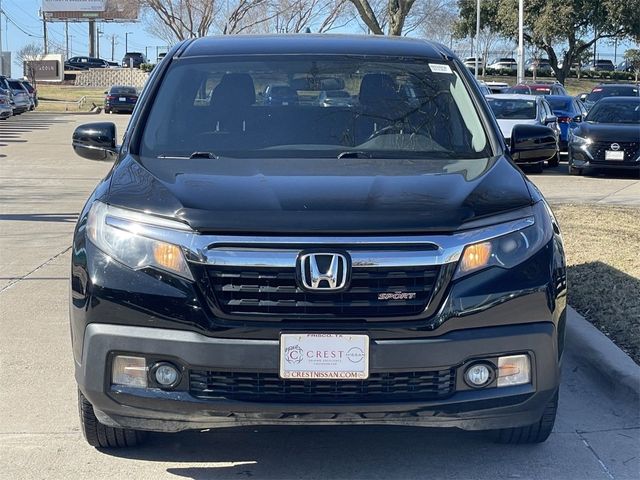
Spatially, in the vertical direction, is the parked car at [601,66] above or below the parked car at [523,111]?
above

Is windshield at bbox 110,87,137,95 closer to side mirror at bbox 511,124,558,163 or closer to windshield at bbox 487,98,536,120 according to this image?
windshield at bbox 487,98,536,120

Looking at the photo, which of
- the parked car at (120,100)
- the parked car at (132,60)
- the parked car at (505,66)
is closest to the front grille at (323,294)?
the parked car at (120,100)

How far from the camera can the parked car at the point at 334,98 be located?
16.5 ft

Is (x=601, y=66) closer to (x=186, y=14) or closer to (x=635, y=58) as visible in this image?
(x=635, y=58)

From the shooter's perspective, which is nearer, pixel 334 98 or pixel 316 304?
pixel 316 304

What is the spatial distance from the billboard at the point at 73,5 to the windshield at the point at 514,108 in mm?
76822

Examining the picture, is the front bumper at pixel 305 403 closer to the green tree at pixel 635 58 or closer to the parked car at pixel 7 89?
the parked car at pixel 7 89

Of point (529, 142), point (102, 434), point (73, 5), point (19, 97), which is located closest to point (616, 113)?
point (529, 142)

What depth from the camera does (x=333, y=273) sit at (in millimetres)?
3568

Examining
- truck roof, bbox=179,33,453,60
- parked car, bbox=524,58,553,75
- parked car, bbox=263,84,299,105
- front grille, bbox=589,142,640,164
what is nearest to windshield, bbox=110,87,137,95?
parked car, bbox=524,58,553,75

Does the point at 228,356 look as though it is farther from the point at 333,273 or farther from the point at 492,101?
the point at 492,101

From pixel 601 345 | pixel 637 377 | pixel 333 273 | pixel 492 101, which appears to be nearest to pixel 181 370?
pixel 333 273

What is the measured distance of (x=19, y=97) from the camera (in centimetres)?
4122

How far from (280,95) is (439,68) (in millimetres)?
903
